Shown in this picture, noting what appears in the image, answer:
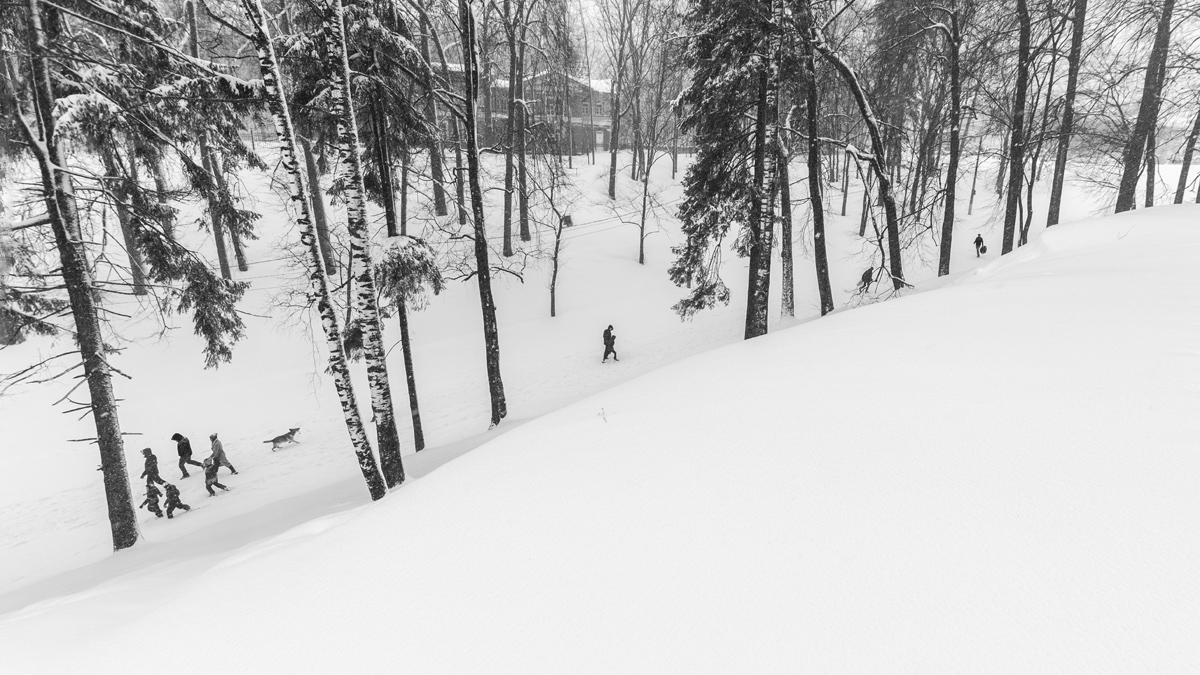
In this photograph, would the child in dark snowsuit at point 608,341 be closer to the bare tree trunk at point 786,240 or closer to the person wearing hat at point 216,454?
the bare tree trunk at point 786,240

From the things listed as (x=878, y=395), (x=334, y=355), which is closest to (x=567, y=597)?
(x=878, y=395)

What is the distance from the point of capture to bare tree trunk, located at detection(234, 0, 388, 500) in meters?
5.47

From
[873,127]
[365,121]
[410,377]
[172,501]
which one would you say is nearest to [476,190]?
[365,121]

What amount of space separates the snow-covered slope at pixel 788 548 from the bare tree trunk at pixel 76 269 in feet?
13.7

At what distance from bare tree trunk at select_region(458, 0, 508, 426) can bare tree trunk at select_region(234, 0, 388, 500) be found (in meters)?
3.34

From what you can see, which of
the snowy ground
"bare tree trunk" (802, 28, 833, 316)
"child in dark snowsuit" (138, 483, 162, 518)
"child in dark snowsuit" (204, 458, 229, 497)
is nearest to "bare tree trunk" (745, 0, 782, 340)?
"bare tree trunk" (802, 28, 833, 316)

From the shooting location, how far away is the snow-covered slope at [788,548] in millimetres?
1899

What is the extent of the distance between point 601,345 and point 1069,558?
51.1 feet

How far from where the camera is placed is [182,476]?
11078 mm

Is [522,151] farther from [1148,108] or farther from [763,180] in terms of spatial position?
[1148,108]

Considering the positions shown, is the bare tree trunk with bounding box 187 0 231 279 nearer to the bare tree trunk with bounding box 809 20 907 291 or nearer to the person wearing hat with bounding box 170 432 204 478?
the person wearing hat with bounding box 170 432 204 478

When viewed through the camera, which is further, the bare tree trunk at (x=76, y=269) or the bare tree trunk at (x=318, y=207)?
the bare tree trunk at (x=318, y=207)

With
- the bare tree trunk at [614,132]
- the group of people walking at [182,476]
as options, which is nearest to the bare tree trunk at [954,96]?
the group of people walking at [182,476]

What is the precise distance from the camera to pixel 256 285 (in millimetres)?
19016
